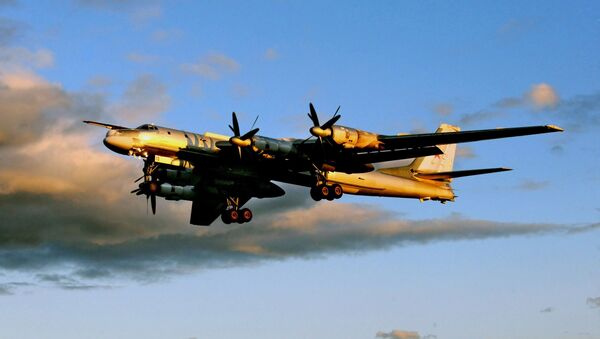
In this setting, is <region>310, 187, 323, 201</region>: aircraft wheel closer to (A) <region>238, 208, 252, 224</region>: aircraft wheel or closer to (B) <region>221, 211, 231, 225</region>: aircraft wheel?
(A) <region>238, 208, 252, 224</region>: aircraft wheel

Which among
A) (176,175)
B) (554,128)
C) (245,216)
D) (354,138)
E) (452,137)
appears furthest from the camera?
(245,216)

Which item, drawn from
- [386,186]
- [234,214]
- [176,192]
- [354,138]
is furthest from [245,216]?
Answer: [354,138]

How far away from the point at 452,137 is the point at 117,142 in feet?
57.0

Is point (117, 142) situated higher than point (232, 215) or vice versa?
point (117, 142)

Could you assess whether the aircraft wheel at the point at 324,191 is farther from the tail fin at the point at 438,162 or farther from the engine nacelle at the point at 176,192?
the tail fin at the point at 438,162

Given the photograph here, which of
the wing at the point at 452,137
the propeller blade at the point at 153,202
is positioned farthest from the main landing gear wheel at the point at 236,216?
the wing at the point at 452,137

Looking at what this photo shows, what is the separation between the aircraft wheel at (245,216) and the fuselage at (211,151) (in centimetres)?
531

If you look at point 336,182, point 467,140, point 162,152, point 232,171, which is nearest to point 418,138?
point 467,140

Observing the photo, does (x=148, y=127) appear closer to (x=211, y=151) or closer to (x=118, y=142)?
(x=118, y=142)

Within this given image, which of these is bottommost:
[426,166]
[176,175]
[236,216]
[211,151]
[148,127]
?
[236,216]

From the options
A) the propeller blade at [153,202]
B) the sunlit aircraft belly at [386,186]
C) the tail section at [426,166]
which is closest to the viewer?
the propeller blade at [153,202]

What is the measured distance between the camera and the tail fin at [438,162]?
52844mm

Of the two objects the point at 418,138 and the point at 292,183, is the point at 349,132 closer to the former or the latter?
the point at 418,138

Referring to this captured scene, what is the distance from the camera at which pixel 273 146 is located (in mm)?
43719
